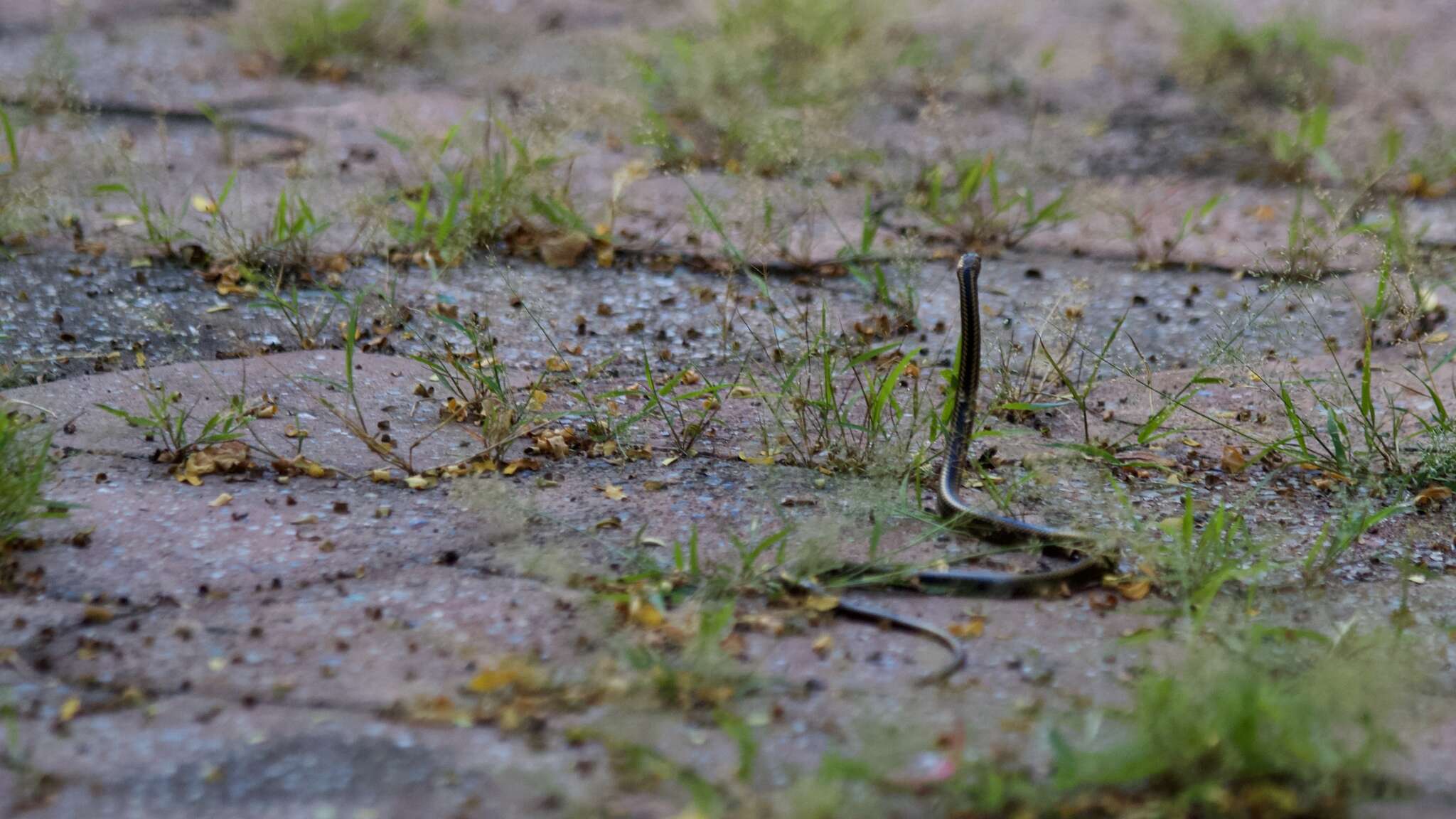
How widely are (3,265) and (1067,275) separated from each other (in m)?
3.51

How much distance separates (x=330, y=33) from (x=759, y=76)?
7.09 feet

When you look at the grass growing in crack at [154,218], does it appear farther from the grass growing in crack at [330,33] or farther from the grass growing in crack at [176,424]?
the grass growing in crack at [330,33]

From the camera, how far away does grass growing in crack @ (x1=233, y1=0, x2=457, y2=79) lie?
627 cm

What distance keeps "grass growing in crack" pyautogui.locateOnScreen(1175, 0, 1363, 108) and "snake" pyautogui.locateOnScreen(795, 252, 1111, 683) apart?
13.0ft

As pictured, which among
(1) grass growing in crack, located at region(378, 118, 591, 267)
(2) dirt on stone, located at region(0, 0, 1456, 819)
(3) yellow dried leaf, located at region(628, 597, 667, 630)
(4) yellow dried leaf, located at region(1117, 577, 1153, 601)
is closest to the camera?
(2) dirt on stone, located at region(0, 0, 1456, 819)

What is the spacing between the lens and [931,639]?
8.14 feet

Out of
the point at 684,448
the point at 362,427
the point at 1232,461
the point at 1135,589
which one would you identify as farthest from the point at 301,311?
the point at 1232,461

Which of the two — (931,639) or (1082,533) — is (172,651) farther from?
(1082,533)

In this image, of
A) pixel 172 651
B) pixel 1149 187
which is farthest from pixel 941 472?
pixel 1149 187

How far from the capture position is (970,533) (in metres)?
2.95

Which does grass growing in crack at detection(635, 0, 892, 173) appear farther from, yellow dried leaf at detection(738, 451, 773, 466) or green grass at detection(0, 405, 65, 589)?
green grass at detection(0, 405, 65, 589)

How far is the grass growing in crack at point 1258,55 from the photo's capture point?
6.35 m

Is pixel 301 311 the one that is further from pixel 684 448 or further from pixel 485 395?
pixel 684 448

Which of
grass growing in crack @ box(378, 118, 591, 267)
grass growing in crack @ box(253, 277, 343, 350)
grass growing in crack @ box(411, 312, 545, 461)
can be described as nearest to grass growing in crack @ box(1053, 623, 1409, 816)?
grass growing in crack @ box(411, 312, 545, 461)
